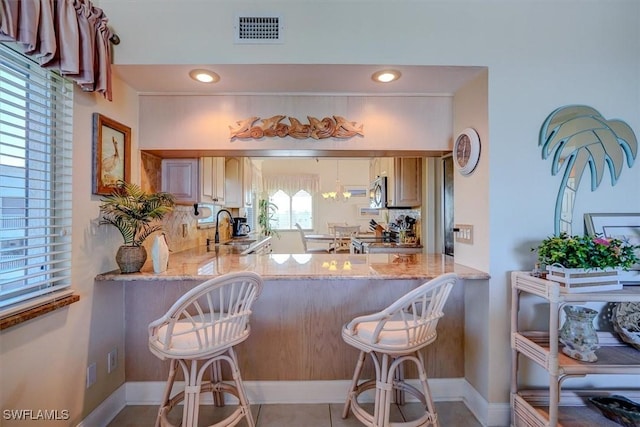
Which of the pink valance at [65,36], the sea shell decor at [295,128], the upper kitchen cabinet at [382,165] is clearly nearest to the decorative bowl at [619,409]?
the sea shell decor at [295,128]

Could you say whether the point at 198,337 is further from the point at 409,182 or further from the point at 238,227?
the point at 238,227

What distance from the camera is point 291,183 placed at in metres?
8.41

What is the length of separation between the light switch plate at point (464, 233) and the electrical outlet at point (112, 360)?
7.86 ft

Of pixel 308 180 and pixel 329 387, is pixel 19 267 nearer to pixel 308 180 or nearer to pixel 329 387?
pixel 329 387

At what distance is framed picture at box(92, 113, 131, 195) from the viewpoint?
5.92ft

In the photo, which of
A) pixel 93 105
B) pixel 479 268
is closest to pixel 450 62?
pixel 479 268

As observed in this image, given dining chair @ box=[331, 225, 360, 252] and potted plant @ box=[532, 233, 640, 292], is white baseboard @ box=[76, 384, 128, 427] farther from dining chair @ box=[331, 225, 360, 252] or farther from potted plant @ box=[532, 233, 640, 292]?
dining chair @ box=[331, 225, 360, 252]

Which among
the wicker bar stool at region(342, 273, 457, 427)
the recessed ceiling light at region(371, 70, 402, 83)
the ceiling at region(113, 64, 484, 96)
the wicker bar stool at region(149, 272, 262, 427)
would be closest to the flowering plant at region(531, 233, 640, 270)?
the wicker bar stool at region(342, 273, 457, 427)

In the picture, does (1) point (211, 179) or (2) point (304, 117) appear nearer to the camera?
(2) point (304, 117)

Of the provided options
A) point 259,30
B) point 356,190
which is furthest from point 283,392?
point 356,190

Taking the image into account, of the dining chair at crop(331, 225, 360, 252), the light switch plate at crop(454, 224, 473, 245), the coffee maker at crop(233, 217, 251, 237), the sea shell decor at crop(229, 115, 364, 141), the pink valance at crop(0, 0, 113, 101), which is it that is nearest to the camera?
the pink valance at crop(0, 0, 113, 101)

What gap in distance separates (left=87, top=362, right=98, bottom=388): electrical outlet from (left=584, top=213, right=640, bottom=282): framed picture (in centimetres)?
298

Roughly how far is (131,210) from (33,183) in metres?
0.46

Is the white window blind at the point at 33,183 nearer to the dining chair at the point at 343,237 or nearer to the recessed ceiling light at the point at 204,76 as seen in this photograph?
the recessed ceiling light at the point at 204,76
